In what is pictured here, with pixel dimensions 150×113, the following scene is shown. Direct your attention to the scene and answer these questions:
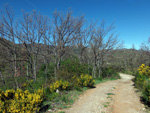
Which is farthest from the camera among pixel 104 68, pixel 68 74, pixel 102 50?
pixel 104 68

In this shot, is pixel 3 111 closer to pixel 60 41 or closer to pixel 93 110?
pixel 93 110

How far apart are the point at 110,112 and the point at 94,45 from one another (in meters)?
10.1

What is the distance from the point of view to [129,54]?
34844 mm

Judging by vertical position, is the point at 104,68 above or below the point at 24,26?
below

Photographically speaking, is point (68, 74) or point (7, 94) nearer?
point (7, 94)

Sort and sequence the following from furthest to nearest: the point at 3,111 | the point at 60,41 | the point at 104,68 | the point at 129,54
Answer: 1. the point at 129,54
2. the point at 104,68
3. the point at 60,41
4. the point at 3,111

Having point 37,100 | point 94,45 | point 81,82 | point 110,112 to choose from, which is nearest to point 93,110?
point 110,112

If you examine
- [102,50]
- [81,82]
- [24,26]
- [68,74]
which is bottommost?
[81,82]

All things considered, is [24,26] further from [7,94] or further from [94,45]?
[7,94]

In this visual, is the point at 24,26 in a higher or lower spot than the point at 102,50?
higher

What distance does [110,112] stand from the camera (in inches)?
178

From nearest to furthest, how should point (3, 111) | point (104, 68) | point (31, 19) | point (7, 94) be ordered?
point (3, 111), point (7, 94), point (31, 19), point (104, 68)

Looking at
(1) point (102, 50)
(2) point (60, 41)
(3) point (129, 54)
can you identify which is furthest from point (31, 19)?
(3) point (129, 54)

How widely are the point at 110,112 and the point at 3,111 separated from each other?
3944 millimetres
